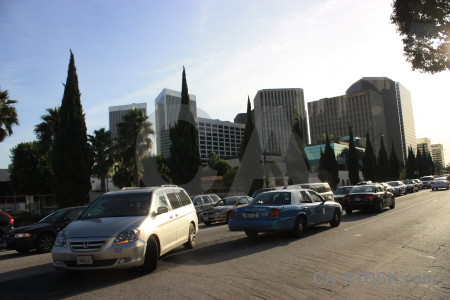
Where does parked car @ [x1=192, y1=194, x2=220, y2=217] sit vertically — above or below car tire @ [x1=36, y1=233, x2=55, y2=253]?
above

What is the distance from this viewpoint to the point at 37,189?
47.3 meters

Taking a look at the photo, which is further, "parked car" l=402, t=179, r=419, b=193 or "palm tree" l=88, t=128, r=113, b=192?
"parked car" l=402, t=179, r=419, b=193

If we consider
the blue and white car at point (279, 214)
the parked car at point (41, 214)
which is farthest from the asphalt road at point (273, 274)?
the parked car at point (41, 214)

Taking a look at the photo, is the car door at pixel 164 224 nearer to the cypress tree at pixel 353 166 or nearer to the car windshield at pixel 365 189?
the car windshield at pixel 365 189

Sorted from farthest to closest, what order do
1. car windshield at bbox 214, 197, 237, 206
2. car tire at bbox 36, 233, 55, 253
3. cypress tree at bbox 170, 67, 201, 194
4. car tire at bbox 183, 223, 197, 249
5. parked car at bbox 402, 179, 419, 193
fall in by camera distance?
parked car at bbox 402, 179, 419, 193, cypress tree at bbox 170, 67, 201, 194, car windshield at bbox 214, 197, 237, 206, car tire at bbox 36, 233, 55, 253, car tire at bbox 183, 223, 197, 249

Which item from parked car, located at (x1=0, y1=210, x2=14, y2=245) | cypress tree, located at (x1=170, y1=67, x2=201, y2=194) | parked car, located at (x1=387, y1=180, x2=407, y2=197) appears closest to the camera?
parked car, located at (x1=0, y1=210, x2=14, y2=245)

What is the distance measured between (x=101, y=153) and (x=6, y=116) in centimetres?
1260

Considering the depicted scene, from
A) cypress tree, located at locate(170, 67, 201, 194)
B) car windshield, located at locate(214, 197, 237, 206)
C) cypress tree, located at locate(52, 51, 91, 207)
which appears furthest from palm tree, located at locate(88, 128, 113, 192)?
car windshield, located at locate(214, 197, 237, 206)

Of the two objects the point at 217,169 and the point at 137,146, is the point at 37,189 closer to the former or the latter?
the point at 137,146

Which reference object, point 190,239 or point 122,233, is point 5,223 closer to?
point 190,239

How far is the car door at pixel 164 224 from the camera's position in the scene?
747 cm

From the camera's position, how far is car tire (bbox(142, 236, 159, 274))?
684cm

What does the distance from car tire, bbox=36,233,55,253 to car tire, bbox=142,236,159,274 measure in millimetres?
6432

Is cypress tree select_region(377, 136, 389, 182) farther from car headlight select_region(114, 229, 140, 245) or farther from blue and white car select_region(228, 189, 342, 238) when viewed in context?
car headlight select_region(114, 229, 140, 245)
